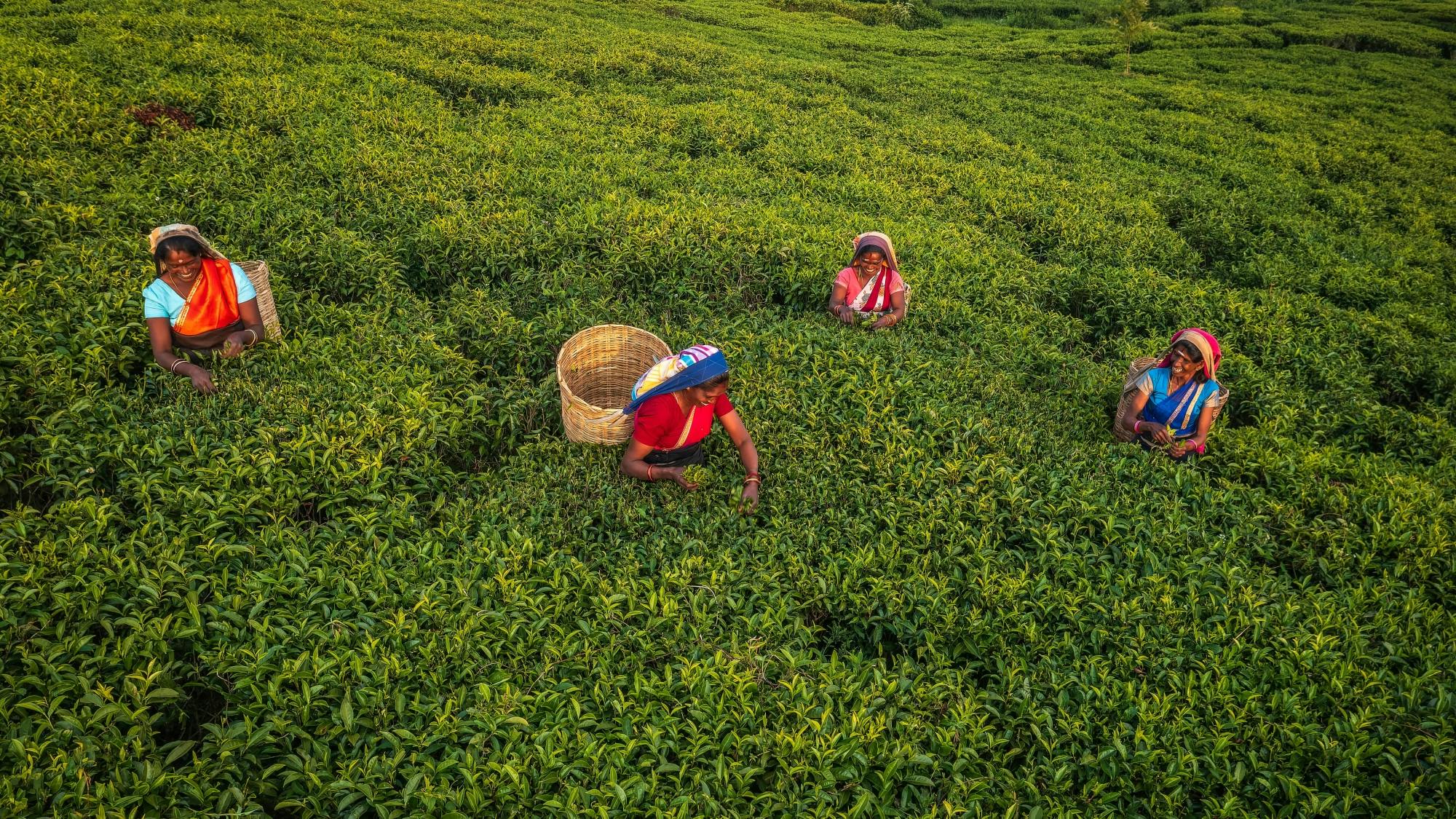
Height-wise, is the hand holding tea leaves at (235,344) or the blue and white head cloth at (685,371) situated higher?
the blue and white head cloth at (685,371)

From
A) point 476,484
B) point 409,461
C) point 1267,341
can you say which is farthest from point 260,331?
point 1267,341

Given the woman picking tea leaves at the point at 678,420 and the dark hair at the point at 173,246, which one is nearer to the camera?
the woman picking tea leaves at the point at 678,420

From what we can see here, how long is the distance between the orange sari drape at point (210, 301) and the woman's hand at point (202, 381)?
1.07 feet

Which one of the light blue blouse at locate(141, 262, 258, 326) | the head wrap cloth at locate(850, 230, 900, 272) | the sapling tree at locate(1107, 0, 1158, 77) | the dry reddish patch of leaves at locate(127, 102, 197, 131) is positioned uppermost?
the sapling tree at locate(1107, 0, 1158, 77)

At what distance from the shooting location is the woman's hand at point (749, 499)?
461 centimetres

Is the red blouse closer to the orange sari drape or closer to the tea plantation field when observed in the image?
the tea plantation field

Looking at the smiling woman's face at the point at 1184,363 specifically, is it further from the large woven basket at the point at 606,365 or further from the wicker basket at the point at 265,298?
the wicker basket at the point at 265,298

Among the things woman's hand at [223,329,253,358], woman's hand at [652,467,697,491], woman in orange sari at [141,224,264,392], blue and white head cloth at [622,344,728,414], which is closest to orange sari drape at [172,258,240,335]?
woman in orange sari at [141,224,264,392]

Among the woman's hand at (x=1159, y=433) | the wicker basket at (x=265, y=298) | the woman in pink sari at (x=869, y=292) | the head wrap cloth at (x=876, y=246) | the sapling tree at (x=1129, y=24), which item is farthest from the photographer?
the sapling tree at (x=1129, y=24)

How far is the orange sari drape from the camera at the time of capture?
4.93 m

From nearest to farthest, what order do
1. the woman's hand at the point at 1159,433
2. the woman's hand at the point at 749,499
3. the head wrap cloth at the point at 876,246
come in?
the woman's hand at the point at 749,499 < the woman's hand at the point at 1159,433 < the head wrap cloth at the point at 876,246

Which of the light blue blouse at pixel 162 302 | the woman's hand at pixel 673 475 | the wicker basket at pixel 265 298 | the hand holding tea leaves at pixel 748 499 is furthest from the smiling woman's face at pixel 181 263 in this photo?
the hand holding tea leaves at pixel 748 499

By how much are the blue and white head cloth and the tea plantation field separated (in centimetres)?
68

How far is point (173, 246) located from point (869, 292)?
16.4ft
